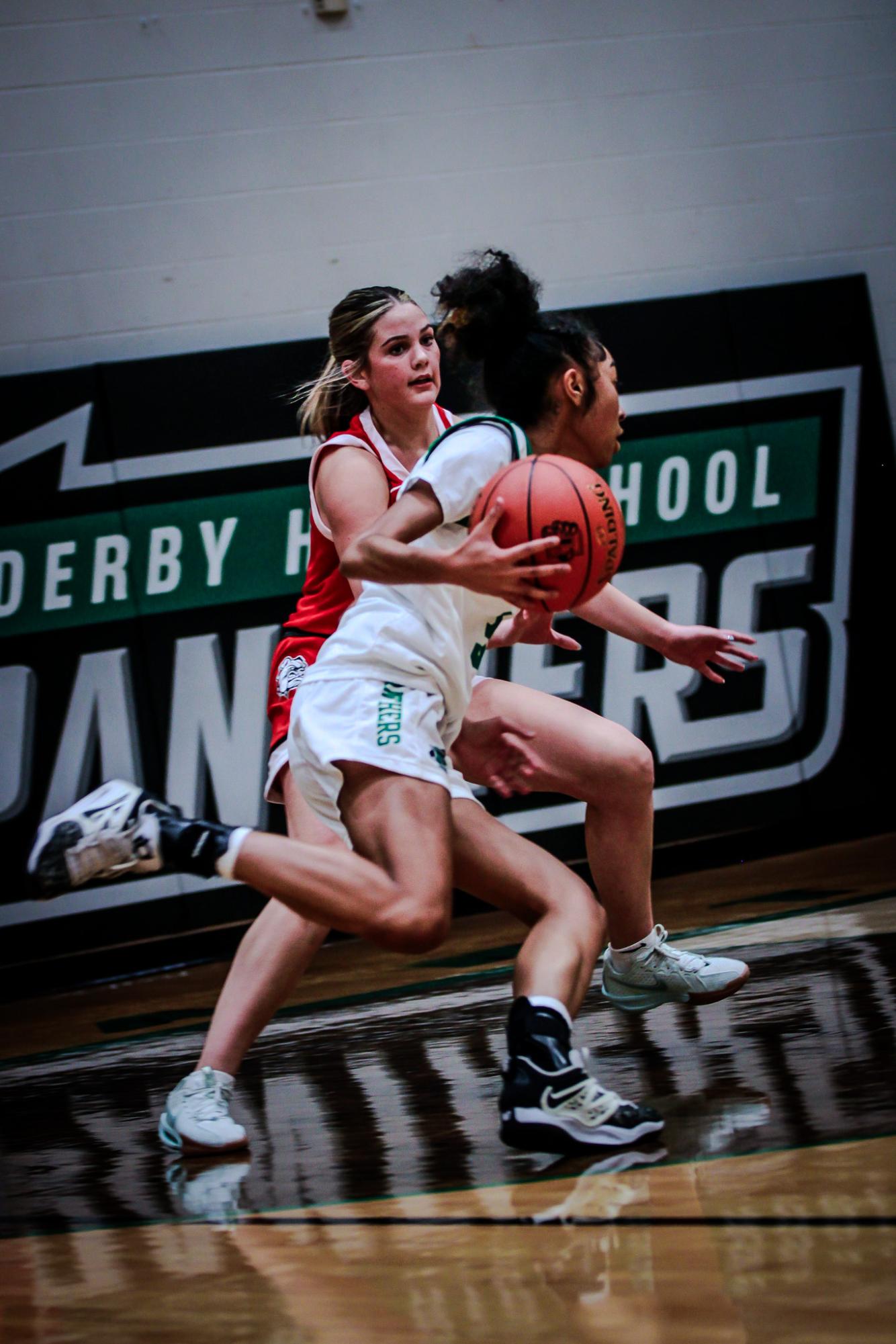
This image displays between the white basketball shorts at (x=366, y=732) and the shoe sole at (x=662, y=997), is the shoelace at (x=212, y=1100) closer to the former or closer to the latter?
the white basketball shorts at (x=366, y=732)

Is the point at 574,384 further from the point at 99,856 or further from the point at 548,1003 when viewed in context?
the point at 99,856

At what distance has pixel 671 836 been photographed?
591 cm

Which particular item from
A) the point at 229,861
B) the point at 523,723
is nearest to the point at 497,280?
the point at 523,723

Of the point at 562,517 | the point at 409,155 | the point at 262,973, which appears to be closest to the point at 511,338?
the point at 562,517

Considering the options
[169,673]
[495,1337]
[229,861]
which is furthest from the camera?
[169,673]

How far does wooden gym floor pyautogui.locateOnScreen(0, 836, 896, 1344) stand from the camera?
5.68ft

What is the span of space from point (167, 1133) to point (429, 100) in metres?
4.48

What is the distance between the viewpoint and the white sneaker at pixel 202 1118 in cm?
272

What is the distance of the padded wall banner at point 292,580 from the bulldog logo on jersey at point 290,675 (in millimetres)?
2540

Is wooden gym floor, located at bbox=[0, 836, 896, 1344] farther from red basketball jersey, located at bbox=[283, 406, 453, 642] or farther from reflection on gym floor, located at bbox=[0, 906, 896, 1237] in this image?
red basketball jersey, located at bbox=[283, 406, 453, 642]

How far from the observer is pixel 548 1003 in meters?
2.42

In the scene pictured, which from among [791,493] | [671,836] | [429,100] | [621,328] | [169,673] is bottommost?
Result: [671,836]

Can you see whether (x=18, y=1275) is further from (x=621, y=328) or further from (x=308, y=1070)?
(x=621, y=328)

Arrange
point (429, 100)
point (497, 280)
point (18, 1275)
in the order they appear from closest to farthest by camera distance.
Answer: point (18, 1275), point (497, 280), point (429, 100)
